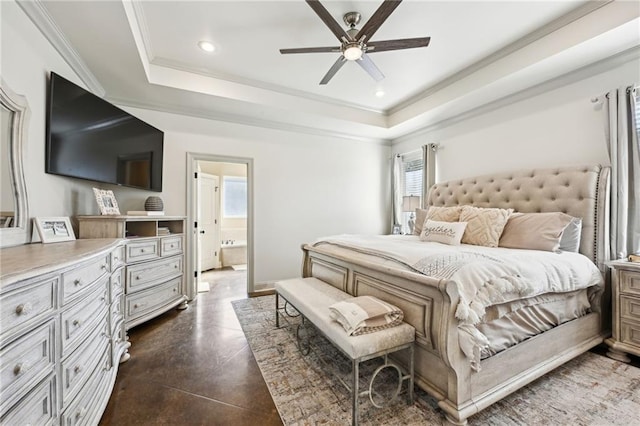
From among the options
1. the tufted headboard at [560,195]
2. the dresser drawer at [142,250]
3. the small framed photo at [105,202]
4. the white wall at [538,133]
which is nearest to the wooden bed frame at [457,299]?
the tufted headboard at [560,195]

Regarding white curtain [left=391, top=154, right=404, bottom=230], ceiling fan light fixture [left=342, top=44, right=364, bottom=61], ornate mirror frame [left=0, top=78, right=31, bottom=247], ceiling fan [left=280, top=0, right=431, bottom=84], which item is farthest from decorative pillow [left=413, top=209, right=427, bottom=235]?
ornate mirror frame [left=0, top=78, right=31, bottom=247]

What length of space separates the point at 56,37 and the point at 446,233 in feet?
12.7

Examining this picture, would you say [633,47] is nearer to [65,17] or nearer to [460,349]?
[460,349]

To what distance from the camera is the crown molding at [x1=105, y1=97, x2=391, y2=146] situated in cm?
341

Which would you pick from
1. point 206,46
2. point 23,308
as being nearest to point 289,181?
point 206,46

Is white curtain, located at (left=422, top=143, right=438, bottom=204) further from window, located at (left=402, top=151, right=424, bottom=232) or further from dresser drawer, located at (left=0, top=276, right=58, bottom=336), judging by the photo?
dresser drawer, located at (left=0, top=276, right=58, bottom=336)

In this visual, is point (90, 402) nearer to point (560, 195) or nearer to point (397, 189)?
point (560, 195)

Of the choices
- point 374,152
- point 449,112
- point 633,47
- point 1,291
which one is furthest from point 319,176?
point 1,291

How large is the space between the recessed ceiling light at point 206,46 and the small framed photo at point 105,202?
179cm

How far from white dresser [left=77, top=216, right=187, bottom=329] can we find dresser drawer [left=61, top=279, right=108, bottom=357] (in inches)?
39.4

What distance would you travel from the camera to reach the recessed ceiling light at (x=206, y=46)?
264cm

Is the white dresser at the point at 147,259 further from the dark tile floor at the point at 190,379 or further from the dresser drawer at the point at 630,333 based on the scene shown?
the dresser drawer at the point at 630,333

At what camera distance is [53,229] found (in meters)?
1.85

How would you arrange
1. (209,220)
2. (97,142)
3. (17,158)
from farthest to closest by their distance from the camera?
(209,220)
(97,142)
(17,158)
